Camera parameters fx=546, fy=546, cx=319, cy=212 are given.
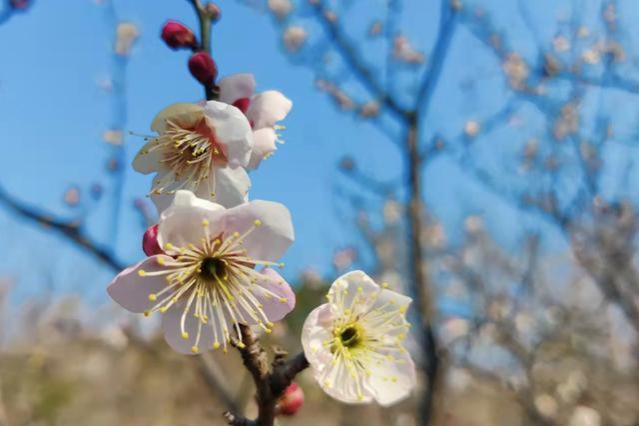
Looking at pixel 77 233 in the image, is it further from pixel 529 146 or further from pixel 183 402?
pixel 183 402

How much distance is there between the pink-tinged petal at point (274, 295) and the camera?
78 cm

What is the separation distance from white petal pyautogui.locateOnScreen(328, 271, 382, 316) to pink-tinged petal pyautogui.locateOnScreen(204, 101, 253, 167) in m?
0.25

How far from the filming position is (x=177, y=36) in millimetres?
957

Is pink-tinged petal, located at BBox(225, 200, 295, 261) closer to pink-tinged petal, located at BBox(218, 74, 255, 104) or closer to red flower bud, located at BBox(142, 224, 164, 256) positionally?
red flower bud, located at BBox(142, 224, 164, 256)

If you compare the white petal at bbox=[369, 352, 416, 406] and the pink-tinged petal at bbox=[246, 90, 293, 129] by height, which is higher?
the pink-tinged petal at bbox=[246, 90, 293, 129]

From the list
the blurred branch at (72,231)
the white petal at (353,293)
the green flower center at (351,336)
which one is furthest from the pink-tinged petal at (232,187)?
the blurred branch at (72,231)

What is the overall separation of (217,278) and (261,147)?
0.71 feet

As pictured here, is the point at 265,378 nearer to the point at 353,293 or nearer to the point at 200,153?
the point at 353,293

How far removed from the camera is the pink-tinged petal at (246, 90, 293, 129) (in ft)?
2.95

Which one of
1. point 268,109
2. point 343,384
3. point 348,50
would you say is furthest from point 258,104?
point 348,50

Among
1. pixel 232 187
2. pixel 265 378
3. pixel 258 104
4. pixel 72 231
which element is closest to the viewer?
pixel 265 378

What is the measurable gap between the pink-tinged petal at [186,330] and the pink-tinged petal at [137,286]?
0.14 ft

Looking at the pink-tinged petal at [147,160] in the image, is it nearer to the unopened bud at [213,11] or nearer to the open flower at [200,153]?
the open flower at [200,153]

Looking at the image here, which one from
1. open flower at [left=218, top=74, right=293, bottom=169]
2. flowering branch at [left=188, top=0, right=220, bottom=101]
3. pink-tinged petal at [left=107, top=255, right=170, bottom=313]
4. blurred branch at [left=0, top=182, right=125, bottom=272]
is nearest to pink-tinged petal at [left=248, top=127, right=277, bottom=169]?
open flower at [left=218, top=74, right=293, bottom=169]
